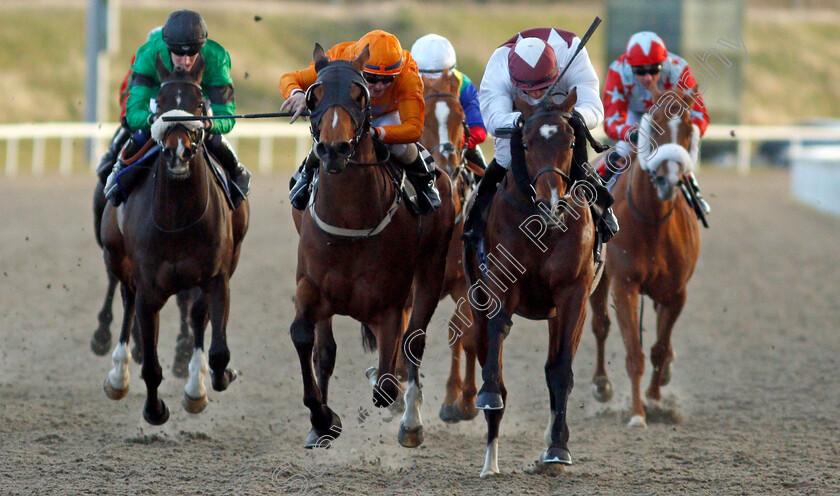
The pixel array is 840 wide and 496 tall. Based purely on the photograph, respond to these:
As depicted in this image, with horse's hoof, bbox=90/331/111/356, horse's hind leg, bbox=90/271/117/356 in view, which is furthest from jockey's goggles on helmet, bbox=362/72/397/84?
horse's hoof, bbox=90/331/111/356

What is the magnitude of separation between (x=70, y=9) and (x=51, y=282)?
28.7 m

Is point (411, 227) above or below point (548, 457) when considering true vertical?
above

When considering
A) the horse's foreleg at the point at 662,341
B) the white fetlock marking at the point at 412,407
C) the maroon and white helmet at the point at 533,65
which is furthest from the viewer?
the horse's foreleg at the point at 662,341

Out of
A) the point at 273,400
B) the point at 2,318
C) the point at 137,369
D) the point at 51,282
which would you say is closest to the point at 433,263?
the point at 273,400

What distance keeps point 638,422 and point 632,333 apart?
0.54 m

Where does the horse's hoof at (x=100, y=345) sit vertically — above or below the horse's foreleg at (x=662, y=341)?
below

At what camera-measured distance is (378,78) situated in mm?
5332

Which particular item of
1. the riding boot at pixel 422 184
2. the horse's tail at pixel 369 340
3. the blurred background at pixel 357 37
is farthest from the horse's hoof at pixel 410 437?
the blurred background at pixel 357 37

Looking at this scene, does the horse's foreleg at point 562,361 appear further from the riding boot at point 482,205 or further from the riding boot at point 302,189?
the riding boot at point 302,189

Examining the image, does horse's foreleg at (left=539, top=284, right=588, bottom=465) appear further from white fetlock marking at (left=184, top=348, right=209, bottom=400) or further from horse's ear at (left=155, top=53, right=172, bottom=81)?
horse's ear at (left=155, top=53, right=172, bottom=81)

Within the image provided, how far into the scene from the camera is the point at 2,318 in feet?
30.3

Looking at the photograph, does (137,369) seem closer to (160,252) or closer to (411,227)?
(160,252)

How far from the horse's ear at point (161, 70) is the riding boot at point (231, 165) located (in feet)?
2.31

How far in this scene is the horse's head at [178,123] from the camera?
17.3 feet
